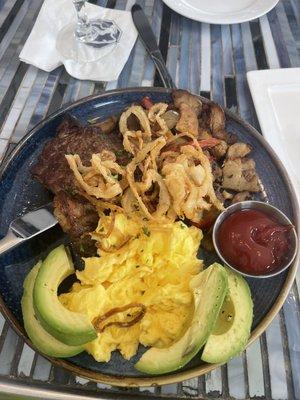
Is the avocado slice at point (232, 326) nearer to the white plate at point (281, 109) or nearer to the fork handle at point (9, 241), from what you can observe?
the white plate at point (281, 109)

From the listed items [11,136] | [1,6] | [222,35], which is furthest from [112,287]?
[1,6]

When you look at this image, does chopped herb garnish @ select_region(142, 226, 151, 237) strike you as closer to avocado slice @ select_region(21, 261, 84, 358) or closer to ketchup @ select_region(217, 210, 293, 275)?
ketchup @ select_region(217, 210, 293, 275)

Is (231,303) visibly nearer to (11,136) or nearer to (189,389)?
(189,389)

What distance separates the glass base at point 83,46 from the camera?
9.67ft

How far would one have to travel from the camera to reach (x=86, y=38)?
9.93ft

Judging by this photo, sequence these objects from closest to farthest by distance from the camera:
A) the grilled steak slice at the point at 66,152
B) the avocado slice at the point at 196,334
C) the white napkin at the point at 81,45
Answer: the avocado slice at the point at 196,334, the grilled steak slice at the point at 66,152, the white napkin at the point at 81,45

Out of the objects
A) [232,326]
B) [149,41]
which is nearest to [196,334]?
[232,326]

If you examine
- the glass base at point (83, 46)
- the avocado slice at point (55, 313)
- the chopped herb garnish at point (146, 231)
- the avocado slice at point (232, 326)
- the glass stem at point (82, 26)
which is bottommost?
the avocado slice at point (232, 326)

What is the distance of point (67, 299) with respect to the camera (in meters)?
1.78

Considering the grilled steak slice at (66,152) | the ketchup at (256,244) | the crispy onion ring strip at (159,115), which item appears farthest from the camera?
the crispy onion ring strip at (159,115)

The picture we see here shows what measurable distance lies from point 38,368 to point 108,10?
101 inches

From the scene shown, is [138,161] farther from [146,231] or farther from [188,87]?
[188,87]

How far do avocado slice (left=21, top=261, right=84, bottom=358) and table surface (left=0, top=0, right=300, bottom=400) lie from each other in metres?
0.14

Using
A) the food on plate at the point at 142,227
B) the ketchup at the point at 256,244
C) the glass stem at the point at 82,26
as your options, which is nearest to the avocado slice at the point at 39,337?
the food on plate at the point at 142,227
